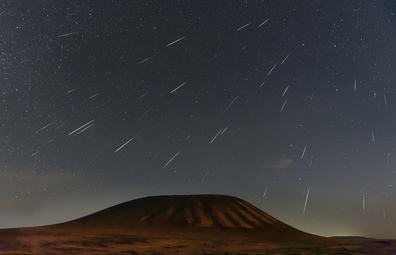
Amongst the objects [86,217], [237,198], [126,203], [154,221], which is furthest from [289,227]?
[86,217]

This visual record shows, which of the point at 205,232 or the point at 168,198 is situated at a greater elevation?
the point at 168,198

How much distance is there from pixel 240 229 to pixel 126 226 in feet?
61.3

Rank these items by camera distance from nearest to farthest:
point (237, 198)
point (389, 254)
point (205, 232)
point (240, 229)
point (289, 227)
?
point (389, 254)
point (205, 232)
point (240, 229)
point (289, 227)
point (237, 198)

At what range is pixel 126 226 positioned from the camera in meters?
46.0

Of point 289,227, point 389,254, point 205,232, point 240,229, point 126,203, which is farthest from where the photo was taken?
point 126,203

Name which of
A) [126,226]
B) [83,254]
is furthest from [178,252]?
[126,226]

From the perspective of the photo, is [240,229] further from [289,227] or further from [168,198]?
[168,198]

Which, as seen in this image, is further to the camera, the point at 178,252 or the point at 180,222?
the point at 180,222

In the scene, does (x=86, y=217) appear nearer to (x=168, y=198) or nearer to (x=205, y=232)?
(x=168, y=198)

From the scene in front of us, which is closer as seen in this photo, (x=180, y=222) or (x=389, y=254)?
(x=389, y=254)

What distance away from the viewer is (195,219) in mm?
50156

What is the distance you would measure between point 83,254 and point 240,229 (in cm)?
3167

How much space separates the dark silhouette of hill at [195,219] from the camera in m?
44.6

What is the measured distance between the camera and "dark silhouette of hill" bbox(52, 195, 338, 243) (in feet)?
146
